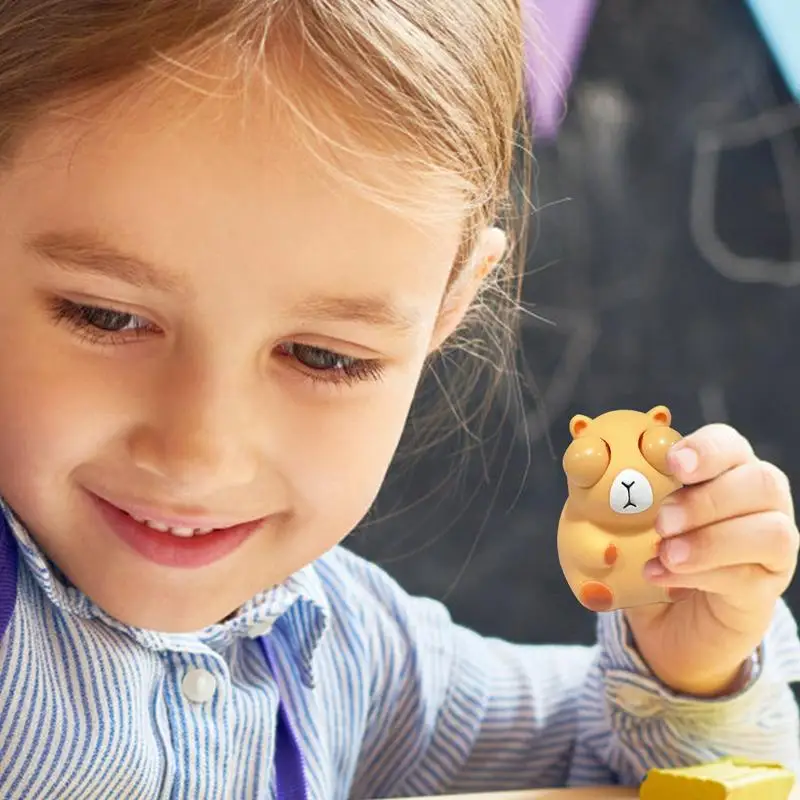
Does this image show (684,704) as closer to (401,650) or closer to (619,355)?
(401,650)

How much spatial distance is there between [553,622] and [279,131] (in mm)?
782

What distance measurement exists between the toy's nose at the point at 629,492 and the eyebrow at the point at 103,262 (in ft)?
0.65

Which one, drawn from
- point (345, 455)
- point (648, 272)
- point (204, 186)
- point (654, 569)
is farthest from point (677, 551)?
point (648, 272)

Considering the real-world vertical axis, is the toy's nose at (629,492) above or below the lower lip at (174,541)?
above

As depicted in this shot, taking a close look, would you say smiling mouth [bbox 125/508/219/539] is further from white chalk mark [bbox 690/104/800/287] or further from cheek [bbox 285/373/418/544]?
white chalk mark [bbox 690/104/800/287]

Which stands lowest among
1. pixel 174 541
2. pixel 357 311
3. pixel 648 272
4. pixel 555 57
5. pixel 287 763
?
pixel 287 763

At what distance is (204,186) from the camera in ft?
1.69

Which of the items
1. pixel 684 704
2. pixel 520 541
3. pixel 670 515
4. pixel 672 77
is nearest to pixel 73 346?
pixel 670 515

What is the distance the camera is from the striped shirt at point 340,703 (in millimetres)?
606

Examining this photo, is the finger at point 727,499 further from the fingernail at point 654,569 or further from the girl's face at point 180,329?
the girl's face at point 180,329

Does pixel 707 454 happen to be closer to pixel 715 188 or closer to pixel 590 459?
pixel 590 459

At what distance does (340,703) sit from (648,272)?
2.00ft

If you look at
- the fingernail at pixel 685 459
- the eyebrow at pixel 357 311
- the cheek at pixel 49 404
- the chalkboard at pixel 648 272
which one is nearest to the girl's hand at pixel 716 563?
the fingernail at pixel 685 459

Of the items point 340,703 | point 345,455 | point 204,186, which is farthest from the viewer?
point 340,703
